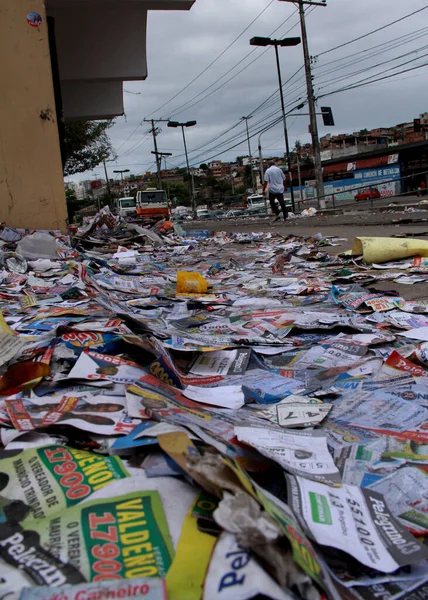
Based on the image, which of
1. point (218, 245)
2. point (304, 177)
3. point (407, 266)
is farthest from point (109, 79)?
point (304, 177)

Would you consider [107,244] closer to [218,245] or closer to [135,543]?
[218,245]

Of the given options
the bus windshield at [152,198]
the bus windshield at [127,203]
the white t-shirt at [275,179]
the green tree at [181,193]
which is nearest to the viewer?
the white t-shirt at [275,179]

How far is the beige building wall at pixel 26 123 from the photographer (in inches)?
242

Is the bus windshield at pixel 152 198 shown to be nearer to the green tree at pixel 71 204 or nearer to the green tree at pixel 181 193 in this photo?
the green tree at pixel 71 204

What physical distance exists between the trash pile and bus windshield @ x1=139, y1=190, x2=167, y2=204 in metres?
23.2

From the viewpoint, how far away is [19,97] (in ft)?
20.3

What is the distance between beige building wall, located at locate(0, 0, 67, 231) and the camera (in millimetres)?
6137

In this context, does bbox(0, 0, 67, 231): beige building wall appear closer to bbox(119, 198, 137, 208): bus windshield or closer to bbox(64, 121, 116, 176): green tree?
bbox(64, 121, 116, 176): green tree

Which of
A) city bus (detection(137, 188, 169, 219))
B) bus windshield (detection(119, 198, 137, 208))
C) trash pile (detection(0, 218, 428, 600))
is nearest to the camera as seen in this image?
trash pile (detection(0, 218, 428, 600))

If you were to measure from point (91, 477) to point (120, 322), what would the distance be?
1.24 metres

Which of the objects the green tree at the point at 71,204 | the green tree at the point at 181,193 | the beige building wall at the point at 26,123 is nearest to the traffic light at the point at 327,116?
the green tree at the point at 71,204

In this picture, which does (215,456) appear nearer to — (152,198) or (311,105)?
(311,105)

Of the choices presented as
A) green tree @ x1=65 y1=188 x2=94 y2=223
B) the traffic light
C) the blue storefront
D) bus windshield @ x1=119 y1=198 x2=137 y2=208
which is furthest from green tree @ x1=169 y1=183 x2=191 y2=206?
the traffic light

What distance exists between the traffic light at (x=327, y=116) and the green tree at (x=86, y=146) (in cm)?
900
